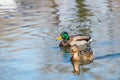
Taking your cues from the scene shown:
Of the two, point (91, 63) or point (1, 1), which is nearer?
point (91, 63)

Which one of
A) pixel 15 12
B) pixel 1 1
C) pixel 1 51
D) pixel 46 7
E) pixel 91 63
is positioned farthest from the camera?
pixel 1 1

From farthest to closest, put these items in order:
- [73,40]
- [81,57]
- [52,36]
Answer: [52,36], [73,40], [81,57]

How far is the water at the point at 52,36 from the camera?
12812 mm

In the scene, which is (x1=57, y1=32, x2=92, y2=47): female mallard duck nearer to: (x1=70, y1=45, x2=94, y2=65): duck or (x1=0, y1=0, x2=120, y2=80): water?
(x1=0, y1=0, x2=120, y2=80): water

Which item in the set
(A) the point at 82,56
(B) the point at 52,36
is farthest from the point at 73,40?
(A) the point at 82,56

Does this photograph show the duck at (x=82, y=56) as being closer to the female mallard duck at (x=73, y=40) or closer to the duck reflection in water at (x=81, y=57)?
the duck reflection in water at (x=81, y=57)

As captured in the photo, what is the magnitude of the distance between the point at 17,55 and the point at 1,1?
17.9m

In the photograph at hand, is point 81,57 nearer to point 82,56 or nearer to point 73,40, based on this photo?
point 82,56

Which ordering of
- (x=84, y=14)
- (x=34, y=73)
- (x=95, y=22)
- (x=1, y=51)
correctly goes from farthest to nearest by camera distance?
(x=84, y=14) < (x=95, y=22) < (x=1, y=51) < (x=34, y=73)

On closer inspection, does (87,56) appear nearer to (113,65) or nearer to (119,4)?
(113,65)

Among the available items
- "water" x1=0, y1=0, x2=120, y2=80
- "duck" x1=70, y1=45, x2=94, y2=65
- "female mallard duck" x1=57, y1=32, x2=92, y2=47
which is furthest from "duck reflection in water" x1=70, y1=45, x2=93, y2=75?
"female mallard duck" x1=57, y1=32, x2=92, y2=47

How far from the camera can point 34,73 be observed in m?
12.8

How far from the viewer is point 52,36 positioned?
18641 millimetres

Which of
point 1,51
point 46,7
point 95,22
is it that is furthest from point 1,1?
point 1,51
